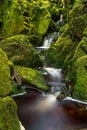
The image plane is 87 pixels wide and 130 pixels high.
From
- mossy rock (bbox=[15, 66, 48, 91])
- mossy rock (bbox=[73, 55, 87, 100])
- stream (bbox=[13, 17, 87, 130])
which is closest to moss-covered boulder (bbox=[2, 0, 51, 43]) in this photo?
mossy rock (bbox=[15, 66, 48, 91])

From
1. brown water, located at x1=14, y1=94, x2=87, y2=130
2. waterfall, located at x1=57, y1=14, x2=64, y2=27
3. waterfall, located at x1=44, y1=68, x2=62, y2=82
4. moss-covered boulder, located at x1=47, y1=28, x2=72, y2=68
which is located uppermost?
waterfall, located at x1=57, y1=14, x2=64, y2=27

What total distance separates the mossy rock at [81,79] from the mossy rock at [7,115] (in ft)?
16.9

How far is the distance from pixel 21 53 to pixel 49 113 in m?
5.54

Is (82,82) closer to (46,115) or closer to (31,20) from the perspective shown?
(46,115)

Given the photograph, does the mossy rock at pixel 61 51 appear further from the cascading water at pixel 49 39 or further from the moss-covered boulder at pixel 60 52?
the cascading water at pixel 49 39

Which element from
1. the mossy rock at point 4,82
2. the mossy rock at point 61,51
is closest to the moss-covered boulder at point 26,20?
the mossy rock at point 61,51

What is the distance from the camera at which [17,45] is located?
15.1m

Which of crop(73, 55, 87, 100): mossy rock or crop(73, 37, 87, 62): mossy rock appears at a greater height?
crop(73, 37, 87, 62): mossy rock

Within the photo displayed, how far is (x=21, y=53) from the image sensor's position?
48.7ft

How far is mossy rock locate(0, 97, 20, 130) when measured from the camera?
579 centimetres

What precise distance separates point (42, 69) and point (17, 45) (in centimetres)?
184

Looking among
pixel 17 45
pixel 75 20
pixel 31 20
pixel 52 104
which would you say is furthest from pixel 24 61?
pixel 31 20

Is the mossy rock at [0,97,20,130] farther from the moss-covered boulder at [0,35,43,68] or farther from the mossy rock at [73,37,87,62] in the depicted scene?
the moss-covered boulder at [0,35,43,68]

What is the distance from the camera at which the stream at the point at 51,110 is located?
28.7 ft
